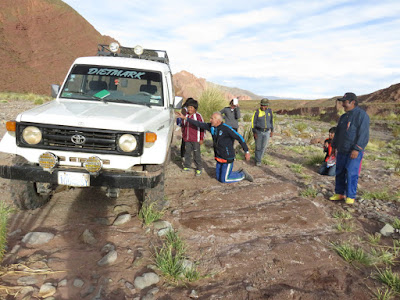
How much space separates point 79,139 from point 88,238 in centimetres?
115

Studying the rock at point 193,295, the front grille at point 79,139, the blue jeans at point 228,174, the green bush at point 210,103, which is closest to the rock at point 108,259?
the rock at point 193,295

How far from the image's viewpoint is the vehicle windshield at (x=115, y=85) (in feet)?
15.1

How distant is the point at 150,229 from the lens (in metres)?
3.76

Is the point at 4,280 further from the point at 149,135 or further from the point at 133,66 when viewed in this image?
the point at 133,66

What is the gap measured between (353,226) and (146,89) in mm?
3769

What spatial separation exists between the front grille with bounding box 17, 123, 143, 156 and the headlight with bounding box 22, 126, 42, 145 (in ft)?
0.12

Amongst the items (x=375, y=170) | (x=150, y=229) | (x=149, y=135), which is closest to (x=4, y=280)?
(x=150, y=229)

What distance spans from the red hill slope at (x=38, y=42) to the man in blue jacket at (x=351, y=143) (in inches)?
1646

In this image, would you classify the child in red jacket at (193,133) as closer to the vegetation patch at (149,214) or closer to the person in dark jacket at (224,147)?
the person in dark jacket at (224,147)

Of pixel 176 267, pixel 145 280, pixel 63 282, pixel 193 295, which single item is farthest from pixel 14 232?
pixel 193 295

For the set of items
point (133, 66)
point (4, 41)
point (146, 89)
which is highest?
point (4, 41)

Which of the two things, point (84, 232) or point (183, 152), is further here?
point (183, 152)

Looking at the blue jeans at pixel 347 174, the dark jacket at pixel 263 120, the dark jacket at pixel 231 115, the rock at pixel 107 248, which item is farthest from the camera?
the dark jacket at pixel 231 115

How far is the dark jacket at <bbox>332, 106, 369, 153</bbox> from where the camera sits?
464 centimetres
